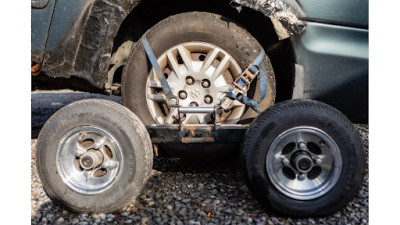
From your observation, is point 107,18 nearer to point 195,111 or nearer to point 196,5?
point 196,5

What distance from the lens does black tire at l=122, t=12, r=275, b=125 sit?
295 centimetres

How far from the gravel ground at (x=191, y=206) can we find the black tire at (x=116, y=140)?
12cm

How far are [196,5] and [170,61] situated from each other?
2.15ft

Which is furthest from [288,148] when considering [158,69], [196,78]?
[158,69]

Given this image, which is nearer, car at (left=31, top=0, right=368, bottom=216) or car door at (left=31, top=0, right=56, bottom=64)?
car at (left=31, top=0, right=368, bottom=216)

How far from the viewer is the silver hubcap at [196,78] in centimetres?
294

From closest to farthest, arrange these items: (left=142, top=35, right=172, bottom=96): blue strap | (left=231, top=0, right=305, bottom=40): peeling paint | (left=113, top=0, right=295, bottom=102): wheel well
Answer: (left=231, top=0, right=305, bottom=40): peeling paint < (left=142, top=35, right=172, bottom=96): blue strap < (left=113, top=0, right=295, bottom=102): wheel well

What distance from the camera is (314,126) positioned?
241 cm

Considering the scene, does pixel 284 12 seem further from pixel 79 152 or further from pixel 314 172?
pixel 79 152

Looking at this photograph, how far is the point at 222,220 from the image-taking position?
2.46 meters

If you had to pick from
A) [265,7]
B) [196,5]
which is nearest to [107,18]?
[196,5]

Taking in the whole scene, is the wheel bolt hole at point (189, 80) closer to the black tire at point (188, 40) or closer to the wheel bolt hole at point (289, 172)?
the black tire at point (188, 40)

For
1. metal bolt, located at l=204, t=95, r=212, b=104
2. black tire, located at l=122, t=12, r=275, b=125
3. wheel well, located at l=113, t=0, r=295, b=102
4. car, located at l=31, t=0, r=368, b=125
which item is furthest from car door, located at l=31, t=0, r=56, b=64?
metal bolt, located at l=204, t=95, r=212, b=104

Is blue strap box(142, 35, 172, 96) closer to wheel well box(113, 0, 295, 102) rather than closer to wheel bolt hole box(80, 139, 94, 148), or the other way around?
wheel well box(113, 0, 295, 102)
